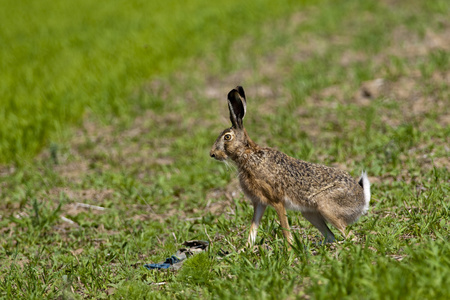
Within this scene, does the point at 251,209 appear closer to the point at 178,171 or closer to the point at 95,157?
the point at 178,171

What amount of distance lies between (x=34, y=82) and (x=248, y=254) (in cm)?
833

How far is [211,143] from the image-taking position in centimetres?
871

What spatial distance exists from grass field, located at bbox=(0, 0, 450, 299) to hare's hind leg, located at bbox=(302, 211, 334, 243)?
0.14 metres

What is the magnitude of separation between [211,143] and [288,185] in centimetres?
374

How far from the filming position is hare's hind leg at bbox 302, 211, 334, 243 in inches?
194

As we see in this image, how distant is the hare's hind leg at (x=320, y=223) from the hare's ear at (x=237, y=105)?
1038 mm

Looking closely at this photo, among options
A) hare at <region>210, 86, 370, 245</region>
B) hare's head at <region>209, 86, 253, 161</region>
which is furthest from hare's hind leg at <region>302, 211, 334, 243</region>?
hare's head at <region>209, 86, 253, 161</region>

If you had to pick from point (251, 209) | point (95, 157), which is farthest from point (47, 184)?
point (251, 209)

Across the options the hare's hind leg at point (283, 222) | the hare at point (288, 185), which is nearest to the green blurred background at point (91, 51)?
the hare at point (288, 185)

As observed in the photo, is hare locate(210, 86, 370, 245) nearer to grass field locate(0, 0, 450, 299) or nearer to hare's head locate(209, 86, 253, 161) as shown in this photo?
hare's head locate(209, 86, 253, 161)

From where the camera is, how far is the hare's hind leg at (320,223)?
4.94 metres

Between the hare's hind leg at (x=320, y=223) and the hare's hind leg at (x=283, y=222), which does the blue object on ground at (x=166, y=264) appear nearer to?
the hare's hind leg at (x=283, y=222)

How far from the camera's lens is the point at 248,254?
4.68 metres

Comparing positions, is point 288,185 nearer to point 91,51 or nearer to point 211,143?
point 211,143
